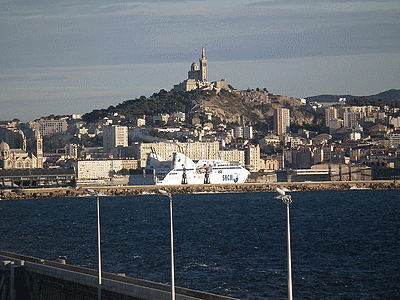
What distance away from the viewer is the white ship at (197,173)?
358 ft

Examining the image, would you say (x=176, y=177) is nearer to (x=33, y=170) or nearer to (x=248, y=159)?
(x=33, y=170)

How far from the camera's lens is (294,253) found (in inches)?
1449

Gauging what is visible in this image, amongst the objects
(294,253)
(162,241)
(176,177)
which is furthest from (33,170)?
(294,253)

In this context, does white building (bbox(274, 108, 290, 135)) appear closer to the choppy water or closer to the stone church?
the stone church

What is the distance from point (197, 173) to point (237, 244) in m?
69.6

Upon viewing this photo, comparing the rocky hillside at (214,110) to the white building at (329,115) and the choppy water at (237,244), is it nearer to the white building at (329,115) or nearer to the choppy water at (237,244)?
the white building at (329,115)

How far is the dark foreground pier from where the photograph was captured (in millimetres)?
20359

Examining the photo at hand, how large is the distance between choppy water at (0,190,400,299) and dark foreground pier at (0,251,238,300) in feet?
18.8

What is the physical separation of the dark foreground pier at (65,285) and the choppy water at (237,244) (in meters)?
5.73

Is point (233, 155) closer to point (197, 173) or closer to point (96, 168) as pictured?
point (197, 173)

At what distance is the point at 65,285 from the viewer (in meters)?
22.8

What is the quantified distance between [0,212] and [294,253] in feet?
116

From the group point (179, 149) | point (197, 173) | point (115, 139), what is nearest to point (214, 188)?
point (197, 173)

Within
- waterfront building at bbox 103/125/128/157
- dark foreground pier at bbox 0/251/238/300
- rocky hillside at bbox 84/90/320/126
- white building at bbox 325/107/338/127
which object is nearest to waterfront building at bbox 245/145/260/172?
waterfront building at bbox 103/125/128/157
